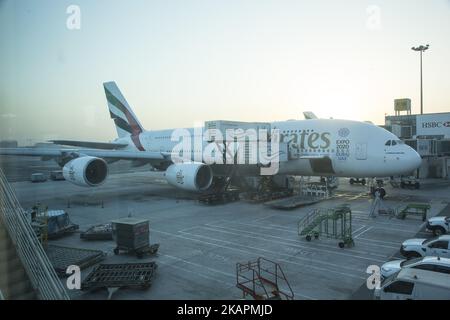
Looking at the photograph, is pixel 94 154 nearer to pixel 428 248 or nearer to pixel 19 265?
pixel 19 265

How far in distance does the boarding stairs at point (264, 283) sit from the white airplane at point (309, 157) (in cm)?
1038

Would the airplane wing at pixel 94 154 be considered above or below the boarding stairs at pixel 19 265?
above

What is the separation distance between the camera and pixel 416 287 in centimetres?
713

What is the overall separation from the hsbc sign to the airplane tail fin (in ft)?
101

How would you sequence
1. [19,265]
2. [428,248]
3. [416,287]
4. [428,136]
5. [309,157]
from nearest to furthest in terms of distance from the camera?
[19,265], [416,287], [428,248], [309,157], [428,136]

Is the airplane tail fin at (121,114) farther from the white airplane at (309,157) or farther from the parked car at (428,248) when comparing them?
the parked car at (428,248)

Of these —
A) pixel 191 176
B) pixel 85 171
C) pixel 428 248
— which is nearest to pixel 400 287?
pixel 428 248

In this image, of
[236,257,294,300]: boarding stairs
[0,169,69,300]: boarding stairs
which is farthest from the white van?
[0,169,69,300]: boarding stairs

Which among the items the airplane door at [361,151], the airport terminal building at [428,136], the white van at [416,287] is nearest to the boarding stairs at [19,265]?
the white van at [416,287]

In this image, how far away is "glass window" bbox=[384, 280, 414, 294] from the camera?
718 cm

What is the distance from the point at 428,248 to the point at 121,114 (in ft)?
97.4

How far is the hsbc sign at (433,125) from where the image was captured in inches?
1468
